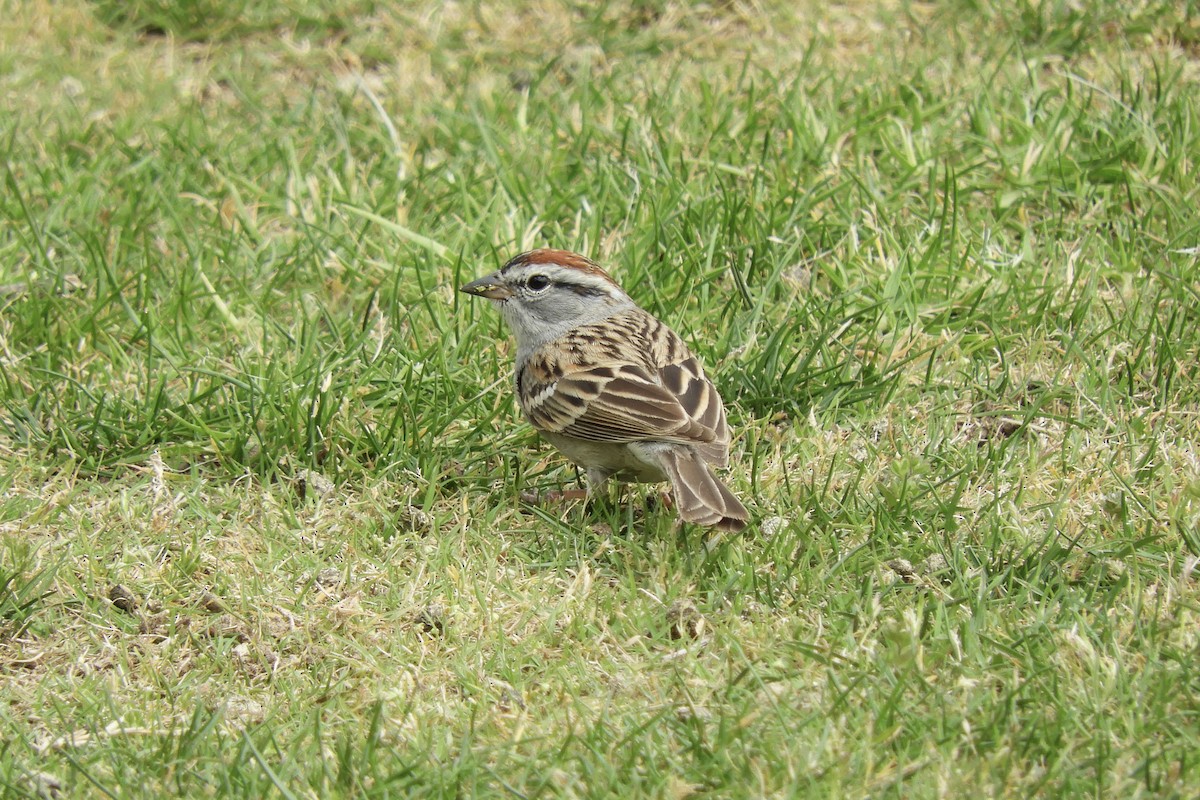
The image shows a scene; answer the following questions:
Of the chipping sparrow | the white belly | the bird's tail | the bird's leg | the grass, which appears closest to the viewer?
the grass

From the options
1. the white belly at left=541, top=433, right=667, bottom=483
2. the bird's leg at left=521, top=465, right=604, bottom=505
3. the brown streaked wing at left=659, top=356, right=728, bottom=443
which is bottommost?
the bird's leg at left=521, top=465, right=604, bottom=505

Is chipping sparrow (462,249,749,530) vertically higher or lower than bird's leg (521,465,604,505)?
higher

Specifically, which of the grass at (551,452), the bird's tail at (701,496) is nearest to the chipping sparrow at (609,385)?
the bird's tail at (701,496)

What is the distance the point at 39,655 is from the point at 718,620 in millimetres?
2218

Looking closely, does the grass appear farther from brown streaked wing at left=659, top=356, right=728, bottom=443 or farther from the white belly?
brown streaked wing at left=659, top=356, right=728, bottom=443

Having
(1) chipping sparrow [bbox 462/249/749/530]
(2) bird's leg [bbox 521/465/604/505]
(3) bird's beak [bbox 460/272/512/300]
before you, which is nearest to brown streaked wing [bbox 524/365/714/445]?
(1) chipping sparrow [bbox 462/249/749/530]

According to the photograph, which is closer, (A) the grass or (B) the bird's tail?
(A) the grass

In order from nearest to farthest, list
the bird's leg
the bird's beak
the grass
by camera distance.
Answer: the grass
the bird's leg
the bird's beak

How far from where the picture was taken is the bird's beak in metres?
6.05

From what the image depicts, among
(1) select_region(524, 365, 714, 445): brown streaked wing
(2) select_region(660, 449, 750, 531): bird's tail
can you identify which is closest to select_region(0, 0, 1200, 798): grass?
(2) select_region(660, 449, 750, 531): bird's tail

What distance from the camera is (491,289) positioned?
19.9 ft

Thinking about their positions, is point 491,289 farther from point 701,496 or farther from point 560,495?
point 701,496

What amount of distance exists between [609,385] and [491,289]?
0.86 m

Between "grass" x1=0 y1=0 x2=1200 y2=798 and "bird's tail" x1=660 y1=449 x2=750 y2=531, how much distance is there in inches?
8.0
